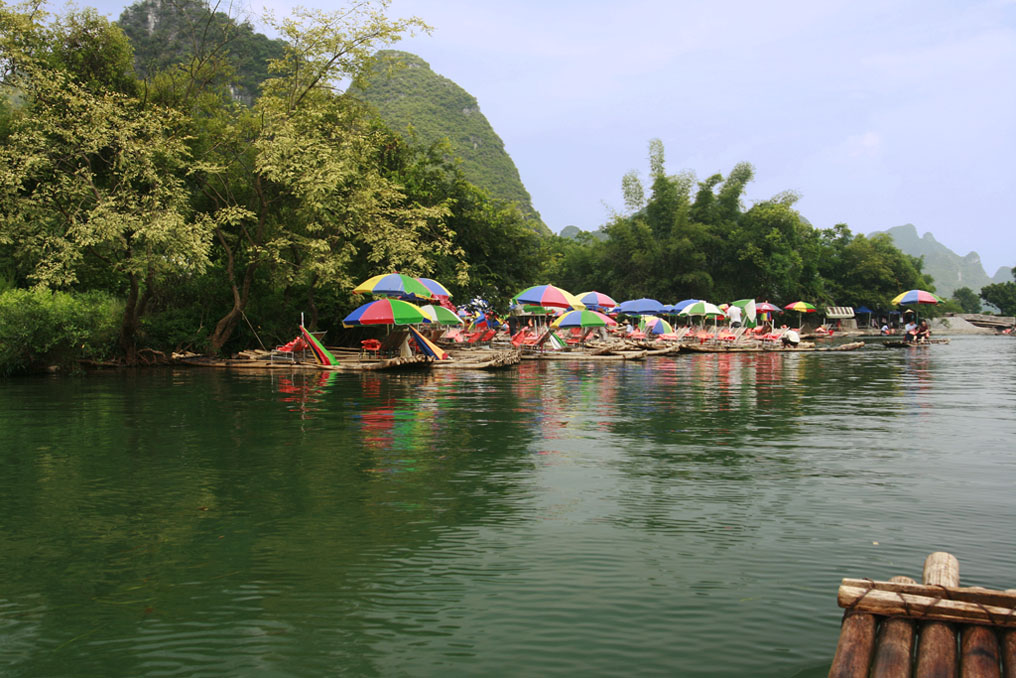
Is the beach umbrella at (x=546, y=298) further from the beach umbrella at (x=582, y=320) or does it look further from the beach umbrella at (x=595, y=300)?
the beach umbrella at (x=595, y=300)

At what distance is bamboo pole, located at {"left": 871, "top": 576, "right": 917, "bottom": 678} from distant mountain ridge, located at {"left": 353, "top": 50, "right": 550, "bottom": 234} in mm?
90449

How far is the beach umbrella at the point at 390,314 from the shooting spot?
21.9 metres

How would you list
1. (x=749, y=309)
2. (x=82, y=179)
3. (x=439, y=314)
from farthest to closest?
(x=749, y=309) → (x=439, y=314) → (x=82, y=179)

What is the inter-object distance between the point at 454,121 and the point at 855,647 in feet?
378

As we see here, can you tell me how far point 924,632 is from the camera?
3312mm

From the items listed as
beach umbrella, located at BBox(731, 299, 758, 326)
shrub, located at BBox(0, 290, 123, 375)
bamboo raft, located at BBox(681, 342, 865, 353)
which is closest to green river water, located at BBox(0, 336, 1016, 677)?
shrub, located at BBox(0, 290, 123, 375)

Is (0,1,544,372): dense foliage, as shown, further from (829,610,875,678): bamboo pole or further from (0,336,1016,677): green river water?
(829,610,875,678): bamboo pole

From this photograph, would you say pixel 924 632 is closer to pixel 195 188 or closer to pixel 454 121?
pixel 195 188

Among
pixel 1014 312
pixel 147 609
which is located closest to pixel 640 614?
pixel 147 609

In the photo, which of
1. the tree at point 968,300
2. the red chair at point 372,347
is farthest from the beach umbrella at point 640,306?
the tree at point 968,300

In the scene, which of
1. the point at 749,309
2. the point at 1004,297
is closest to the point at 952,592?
the point at 749,309

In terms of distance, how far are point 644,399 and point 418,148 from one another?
76.2ft

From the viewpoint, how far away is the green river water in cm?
427

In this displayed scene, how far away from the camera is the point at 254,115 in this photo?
2628 centimetres
